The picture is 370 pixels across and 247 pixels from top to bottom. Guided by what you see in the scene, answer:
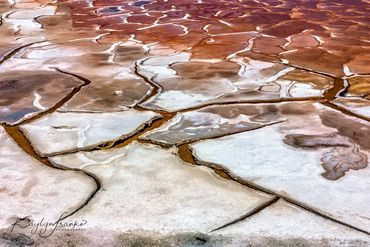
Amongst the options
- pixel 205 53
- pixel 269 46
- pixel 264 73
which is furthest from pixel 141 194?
pixel 269 46

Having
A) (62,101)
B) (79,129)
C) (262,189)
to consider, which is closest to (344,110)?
(262,189)

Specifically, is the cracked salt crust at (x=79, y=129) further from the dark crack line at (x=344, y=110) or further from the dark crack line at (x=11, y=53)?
the dark crack line at (x=11, y=53)

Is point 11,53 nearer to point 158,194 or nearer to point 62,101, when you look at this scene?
point 62,101

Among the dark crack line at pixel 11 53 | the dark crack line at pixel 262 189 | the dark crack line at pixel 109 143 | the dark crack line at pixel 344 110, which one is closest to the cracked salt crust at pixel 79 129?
the dark crack line at pixel 109 143

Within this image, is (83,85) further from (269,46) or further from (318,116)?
(269,46)

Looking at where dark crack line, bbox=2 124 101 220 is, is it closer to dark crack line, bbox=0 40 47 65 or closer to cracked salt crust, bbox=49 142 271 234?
cracked salt crust, bbox=49 142 271 234

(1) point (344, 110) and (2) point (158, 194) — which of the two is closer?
(2) point (158, 194)

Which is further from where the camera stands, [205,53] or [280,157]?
[205,53]

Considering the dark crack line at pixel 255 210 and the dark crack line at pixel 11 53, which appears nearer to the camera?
the dark crack line at pixel 255 210
